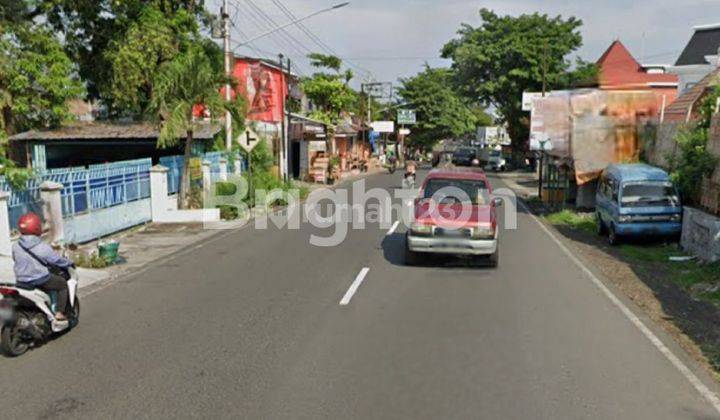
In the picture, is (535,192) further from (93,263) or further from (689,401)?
(689,401)

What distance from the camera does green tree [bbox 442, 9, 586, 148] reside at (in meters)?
54.3

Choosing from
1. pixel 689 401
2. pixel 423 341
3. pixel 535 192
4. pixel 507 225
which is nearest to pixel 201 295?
pixel 423 341

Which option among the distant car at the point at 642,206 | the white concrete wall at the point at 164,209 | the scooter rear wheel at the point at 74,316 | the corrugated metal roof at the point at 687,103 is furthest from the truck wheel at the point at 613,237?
the scooter rear wheel at the point at 74,316

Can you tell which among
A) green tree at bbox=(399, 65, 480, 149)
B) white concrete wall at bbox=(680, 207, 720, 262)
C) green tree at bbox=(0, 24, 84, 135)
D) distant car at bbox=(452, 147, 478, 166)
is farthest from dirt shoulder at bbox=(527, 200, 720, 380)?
green tree at bbox=(399, 65, 480, 149)

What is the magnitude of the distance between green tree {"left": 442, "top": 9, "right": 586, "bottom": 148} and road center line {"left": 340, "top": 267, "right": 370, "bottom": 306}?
43.7 meters

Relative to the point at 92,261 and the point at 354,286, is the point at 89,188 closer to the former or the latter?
the point at 92,261

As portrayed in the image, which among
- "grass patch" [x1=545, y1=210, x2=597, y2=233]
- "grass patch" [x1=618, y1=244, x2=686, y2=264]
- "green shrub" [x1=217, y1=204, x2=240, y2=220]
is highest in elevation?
"green shrub" [x1=217, y1=204, x2=240, y2=220]

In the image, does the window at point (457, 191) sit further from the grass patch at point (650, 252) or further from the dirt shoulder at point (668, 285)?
the grass patch at point (650, 252)

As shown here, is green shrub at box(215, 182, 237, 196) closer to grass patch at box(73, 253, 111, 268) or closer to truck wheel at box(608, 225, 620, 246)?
grass patch at box(73, 253, 111, 268)

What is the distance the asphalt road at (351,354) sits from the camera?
632cm

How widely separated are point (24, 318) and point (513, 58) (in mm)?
51840

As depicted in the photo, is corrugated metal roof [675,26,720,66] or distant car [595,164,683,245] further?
corrugated metal roof [675,26,720,66]

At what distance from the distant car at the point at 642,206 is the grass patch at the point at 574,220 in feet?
10.3

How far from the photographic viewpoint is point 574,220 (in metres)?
23.0
